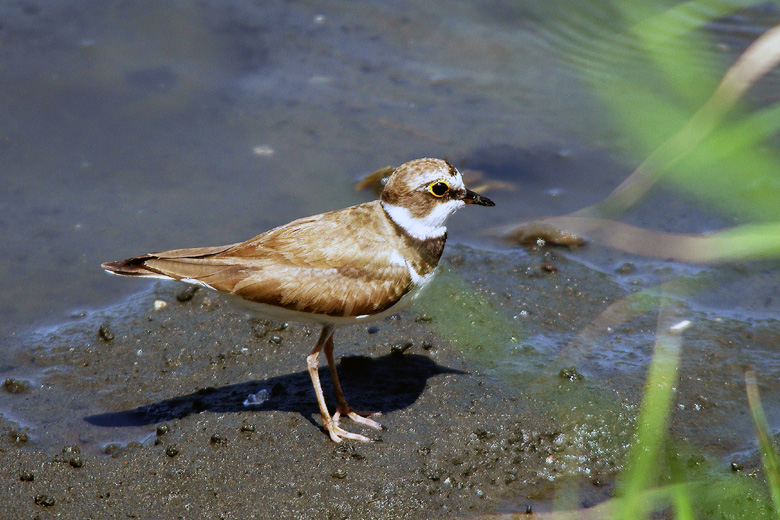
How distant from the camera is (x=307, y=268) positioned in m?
4.68

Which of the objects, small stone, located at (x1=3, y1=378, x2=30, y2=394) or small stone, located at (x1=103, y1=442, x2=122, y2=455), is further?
small stone, located at (x1=3, y1=378, x2=30, y2=394)

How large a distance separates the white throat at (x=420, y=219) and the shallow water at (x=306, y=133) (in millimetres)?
1230

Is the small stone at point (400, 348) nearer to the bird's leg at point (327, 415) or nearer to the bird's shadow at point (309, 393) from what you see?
the bird's shadow at point (309, 393)

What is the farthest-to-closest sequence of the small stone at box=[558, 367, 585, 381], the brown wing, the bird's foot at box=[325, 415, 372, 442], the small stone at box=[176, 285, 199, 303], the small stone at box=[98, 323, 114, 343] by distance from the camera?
the small stone at box=[176, 285, 199, 303], the small stone at box=[98, 323, 114, 343], the small stone at box=[558, 367, 585, 381], the bird's foot at box=[325, 415, 372, 442], the brown wing

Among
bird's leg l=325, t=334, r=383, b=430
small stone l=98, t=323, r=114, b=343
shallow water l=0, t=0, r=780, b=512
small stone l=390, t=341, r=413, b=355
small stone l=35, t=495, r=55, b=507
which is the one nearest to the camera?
small stone l=35, t=495, r=55, b=507

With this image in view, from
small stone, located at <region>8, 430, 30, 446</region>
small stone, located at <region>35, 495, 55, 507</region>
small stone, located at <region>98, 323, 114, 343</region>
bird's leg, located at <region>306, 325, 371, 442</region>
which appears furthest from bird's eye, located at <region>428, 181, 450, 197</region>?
small stone, located at <region>8, 430, 30, 446</region>

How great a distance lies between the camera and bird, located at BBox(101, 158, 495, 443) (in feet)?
15.1

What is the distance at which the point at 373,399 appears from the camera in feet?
17.2

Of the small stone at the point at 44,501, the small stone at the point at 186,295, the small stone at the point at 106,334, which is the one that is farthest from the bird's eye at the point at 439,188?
the small stone at the point at 44,501

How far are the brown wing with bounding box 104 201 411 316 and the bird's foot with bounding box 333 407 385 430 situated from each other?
0.74 m

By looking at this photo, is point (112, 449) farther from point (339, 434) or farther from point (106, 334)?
point (339, 434)

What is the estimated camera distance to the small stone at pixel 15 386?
5.20m

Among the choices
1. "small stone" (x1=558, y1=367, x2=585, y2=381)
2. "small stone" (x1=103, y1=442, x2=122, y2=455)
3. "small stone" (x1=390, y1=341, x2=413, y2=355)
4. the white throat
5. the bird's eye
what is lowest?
"small stone" (x1=103, y1=442, x2=122, y2=455)

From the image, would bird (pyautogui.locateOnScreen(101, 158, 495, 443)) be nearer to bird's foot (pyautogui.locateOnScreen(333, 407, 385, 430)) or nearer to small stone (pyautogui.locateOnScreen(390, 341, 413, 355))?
bird's foot (pyautogui.locateOnScreen(333, 407, 385, 430))
